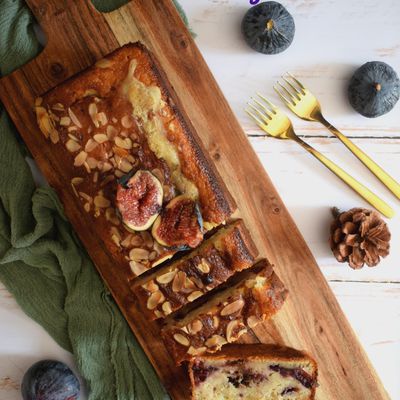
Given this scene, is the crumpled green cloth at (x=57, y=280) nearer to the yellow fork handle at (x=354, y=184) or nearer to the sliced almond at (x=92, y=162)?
the sliced almond at (x=92, y=162)

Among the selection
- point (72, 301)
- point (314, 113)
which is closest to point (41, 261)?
point (72, 301)

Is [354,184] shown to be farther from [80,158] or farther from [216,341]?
[80,158]

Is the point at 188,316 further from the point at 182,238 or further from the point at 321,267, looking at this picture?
the point at 321,267

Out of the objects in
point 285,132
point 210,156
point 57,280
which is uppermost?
point 210,156

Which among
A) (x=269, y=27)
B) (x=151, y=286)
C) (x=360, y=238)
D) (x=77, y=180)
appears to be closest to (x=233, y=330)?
(x=151, y=286)

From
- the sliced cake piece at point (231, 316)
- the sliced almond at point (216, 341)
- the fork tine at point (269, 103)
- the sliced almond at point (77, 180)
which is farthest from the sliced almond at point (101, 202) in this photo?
the fork tine at point (269, 103)

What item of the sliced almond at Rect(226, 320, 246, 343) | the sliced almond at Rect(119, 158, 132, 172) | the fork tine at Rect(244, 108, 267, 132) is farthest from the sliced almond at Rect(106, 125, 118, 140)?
the sliced almond at Rect(226, 320, 246, 343)
